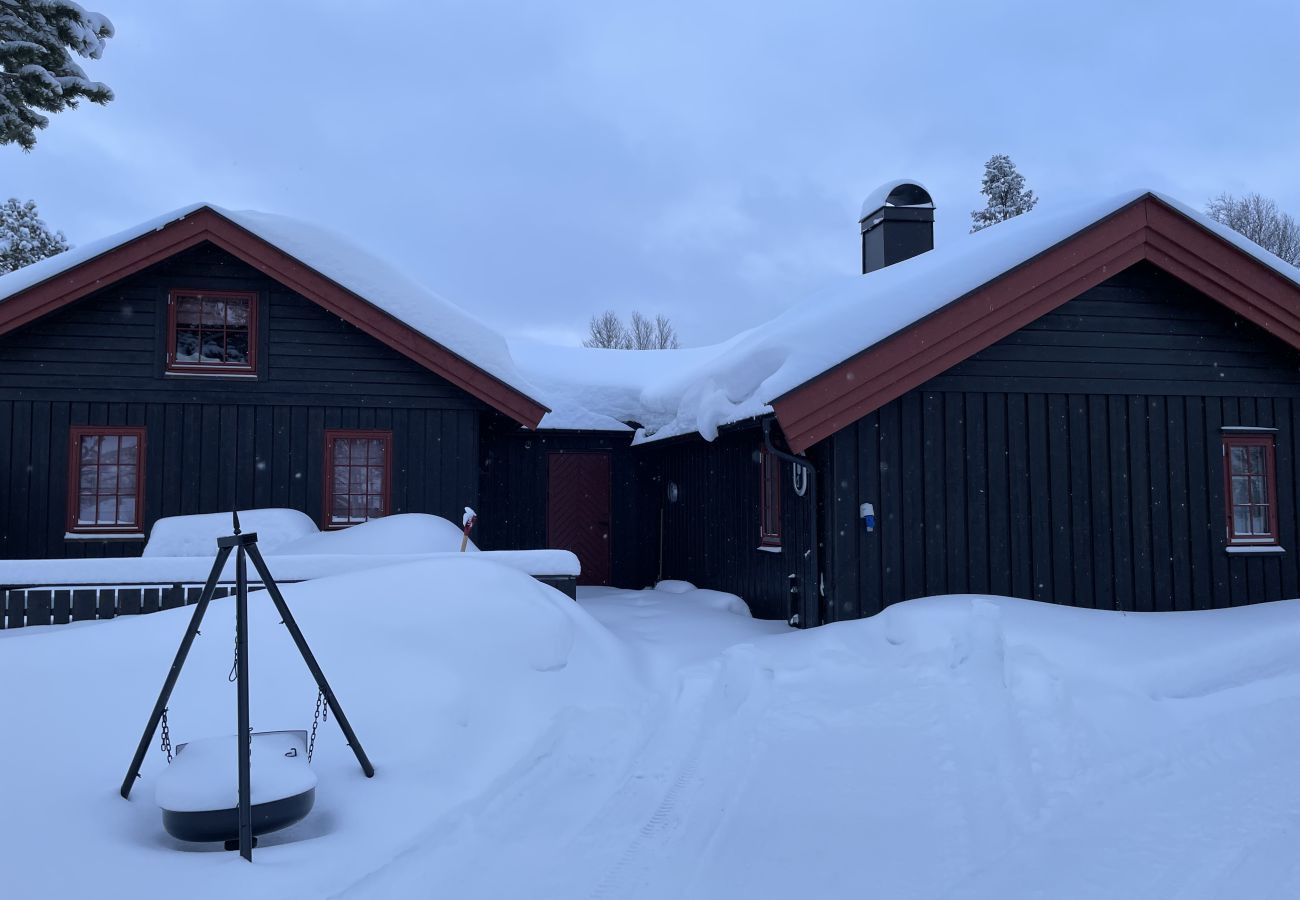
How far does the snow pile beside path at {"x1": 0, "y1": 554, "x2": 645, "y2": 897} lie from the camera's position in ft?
12.9

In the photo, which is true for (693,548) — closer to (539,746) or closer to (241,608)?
(539,746)

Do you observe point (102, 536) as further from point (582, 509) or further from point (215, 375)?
point (582, 509)

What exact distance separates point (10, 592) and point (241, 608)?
521 cm

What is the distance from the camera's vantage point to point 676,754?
19.6 ft

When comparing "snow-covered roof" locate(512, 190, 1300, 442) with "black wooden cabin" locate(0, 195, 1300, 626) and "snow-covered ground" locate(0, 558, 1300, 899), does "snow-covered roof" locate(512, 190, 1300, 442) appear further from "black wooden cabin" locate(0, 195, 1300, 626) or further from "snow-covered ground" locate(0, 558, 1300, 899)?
"snow-covered ground" locate(0, 558, 1300, 899)

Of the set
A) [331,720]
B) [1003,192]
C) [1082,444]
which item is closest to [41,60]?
[331,720]

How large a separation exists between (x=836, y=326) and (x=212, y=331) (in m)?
7.98

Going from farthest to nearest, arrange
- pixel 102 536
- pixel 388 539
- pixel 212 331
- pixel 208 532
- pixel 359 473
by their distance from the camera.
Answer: pixel 359 473 → pixel 212 331 → pixel 102 536 → pixel 208 532 → pixel 388 539

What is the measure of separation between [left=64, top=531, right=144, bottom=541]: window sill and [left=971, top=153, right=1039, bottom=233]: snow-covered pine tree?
104ft

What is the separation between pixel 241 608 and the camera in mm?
4148

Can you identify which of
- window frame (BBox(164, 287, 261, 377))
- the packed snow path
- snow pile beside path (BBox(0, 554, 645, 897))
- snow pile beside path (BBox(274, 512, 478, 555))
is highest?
window frame (BBox(164, 287, 261, 377))

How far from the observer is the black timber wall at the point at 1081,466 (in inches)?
384

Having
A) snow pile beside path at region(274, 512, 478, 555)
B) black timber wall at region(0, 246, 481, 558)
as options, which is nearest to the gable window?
black timber wall at region(0, 246, 481, 558)

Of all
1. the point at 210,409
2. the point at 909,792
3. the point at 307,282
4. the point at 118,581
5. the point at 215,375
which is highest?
the point at 307,282
